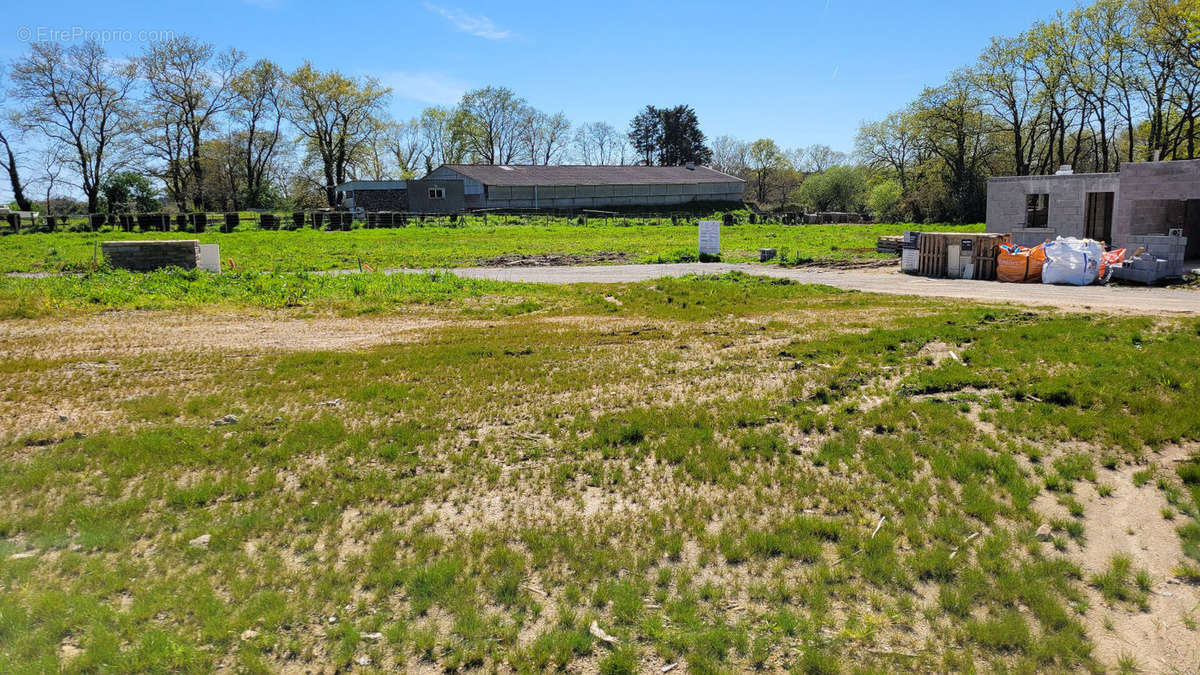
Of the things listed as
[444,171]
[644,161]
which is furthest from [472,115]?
[444,171]

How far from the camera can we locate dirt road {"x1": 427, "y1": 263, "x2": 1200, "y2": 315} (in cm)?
1530

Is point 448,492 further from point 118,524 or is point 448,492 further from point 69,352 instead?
point 69,352

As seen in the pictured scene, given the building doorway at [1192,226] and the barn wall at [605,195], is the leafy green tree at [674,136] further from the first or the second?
the building doorway at [1192,226]

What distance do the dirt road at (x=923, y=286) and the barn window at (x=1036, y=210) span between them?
8.72 meters

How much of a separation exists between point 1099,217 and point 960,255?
403 inches

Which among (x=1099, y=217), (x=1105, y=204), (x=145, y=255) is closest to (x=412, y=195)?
(x=145, y=255)

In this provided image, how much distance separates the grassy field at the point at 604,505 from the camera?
4.10m

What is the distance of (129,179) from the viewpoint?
60.0m

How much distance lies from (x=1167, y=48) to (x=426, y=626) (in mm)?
59190

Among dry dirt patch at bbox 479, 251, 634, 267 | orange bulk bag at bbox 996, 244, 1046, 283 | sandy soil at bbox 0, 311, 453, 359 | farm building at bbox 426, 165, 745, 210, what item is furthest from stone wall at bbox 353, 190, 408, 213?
orange bulk bag at bbox 996, 244, 1046, 283

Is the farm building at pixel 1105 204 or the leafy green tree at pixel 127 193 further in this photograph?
the leafy green tree at pixel 127 193

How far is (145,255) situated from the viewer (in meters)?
21.7

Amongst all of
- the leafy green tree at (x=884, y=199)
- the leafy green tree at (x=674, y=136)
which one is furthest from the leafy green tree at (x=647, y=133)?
the leafy green tree at (x=884, y=199)

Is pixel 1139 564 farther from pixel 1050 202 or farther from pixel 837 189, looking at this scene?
pixel 837 189
